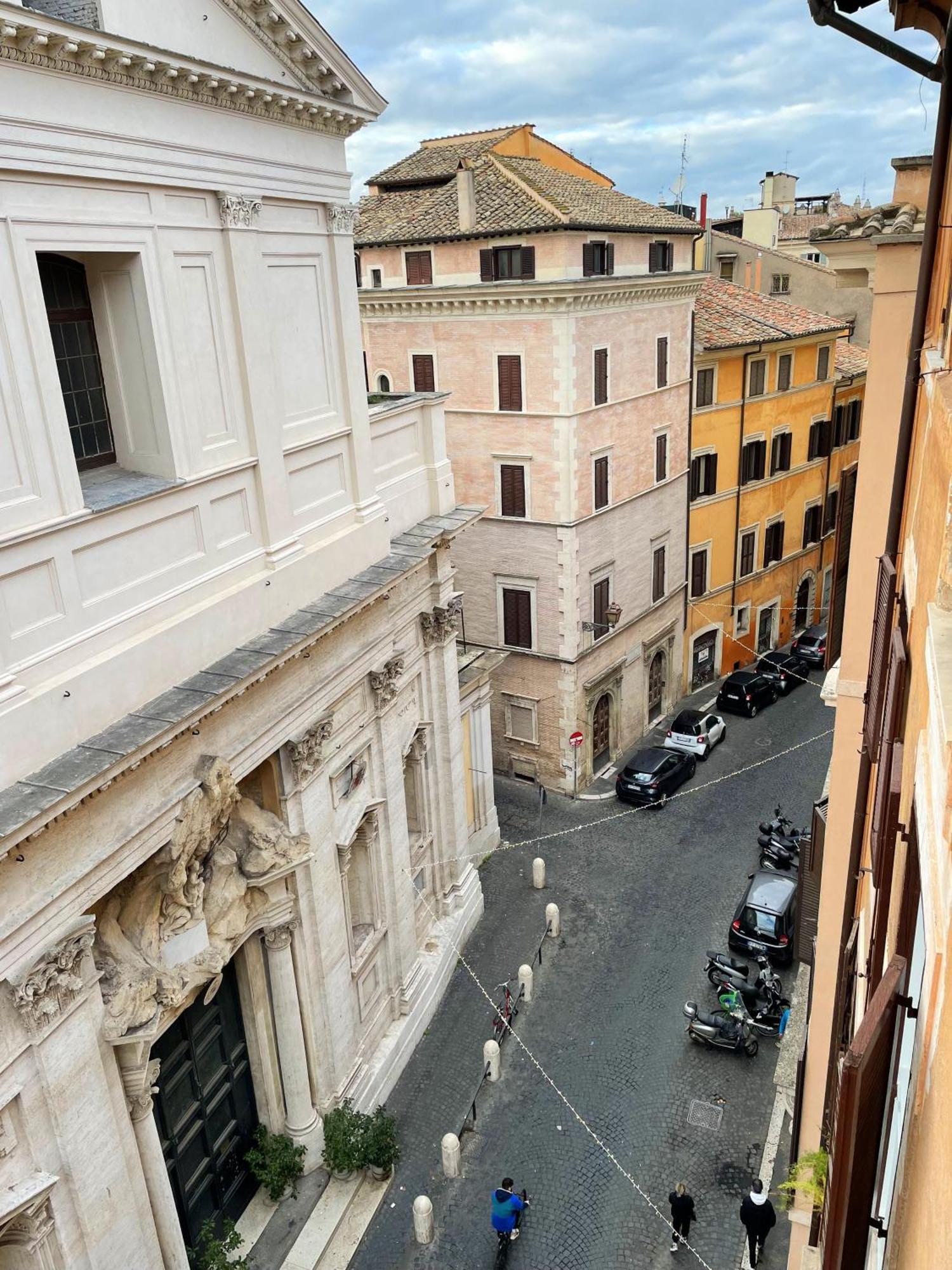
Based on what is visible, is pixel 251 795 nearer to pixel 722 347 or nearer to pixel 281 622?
pixel 281 622

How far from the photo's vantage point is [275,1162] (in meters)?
13.5

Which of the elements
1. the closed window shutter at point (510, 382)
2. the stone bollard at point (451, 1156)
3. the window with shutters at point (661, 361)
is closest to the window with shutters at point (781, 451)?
the window with shutters at point (661, 361)

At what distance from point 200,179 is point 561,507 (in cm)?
1440

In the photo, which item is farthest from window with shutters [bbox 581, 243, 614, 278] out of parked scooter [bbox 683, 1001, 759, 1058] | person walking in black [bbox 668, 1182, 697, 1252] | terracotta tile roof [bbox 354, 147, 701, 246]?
person walking in black [bbox 668, 1182, 697, 1252]

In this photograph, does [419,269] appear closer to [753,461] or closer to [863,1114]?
[753,461]

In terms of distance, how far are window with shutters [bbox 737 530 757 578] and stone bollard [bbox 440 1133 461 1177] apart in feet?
73.7

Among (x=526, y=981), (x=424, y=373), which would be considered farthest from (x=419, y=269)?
(x=526, y=981)

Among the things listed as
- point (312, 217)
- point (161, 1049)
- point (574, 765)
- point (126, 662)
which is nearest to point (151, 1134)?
point (161, 1049)

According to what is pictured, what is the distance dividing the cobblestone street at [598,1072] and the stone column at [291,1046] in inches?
63.2

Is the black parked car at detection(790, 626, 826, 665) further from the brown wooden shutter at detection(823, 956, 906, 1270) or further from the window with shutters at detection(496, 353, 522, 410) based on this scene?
the brown wooden shutter at detection(823, 956, 906, 1270)

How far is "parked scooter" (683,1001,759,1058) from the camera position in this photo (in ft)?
54.4

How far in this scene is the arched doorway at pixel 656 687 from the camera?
98.2ft

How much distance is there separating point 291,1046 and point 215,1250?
8.51ft

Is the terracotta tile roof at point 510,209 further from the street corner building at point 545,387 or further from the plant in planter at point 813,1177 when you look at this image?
the plant in planter at point 813,1177
